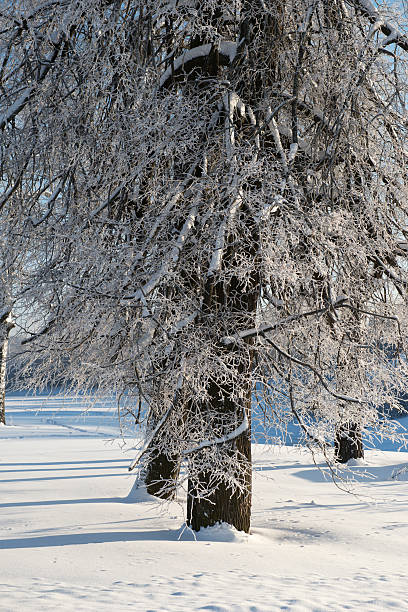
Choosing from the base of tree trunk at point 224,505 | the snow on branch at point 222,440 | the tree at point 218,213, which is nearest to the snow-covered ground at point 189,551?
the base of tree trunk at point 224,505

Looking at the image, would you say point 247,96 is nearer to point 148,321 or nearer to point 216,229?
point 216,229

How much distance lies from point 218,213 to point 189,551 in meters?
3.11

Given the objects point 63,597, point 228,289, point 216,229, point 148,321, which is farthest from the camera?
point 228,289

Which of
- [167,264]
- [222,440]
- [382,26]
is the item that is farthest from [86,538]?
[382,26]

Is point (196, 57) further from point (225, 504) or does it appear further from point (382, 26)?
point (225, 504)

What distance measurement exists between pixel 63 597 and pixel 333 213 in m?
3.80

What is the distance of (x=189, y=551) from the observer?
6020 millimetres

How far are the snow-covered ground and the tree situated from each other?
0.65m

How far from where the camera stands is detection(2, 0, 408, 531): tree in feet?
19.3

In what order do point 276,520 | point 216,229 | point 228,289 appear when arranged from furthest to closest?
1. point 276,520
2. point 228,289
3. point 216,229

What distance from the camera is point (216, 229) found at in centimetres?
579

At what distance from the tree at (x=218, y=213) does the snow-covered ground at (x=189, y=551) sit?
652 mm

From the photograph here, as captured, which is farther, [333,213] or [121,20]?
[121,20]

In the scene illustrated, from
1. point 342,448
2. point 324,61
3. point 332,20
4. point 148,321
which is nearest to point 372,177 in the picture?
point 324,61
